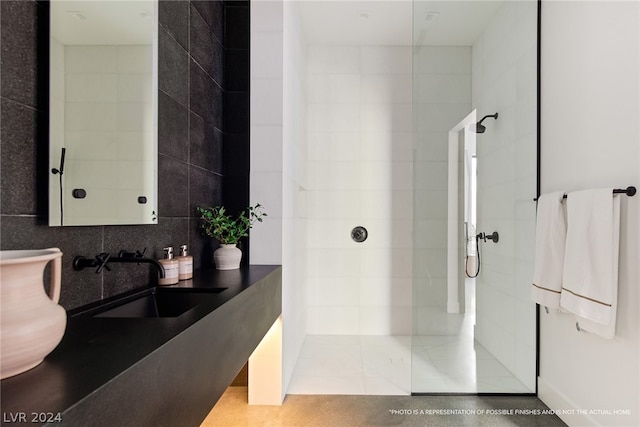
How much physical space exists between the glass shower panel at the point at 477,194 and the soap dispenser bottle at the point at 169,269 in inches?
58.4

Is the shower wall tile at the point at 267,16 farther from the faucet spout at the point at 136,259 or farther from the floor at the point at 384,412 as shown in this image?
the floor at the point at 384,412

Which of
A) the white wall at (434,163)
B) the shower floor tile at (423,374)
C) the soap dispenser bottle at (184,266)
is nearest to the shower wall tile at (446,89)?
the white wall at (434,163)

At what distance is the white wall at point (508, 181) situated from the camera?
225 centimetres

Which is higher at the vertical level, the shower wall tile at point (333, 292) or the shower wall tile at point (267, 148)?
the shower wall tile at point (267, 148)

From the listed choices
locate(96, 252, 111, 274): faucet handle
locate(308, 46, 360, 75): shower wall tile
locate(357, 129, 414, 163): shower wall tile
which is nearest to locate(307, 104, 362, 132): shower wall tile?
locate(357, 129, 414, 163): shower wall tile

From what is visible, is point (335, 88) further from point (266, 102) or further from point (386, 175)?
point (266, 102)

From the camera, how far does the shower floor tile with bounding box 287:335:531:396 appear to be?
2293 millimetres

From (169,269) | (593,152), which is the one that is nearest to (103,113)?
(169,269)

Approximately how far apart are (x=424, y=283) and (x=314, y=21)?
2337 mm

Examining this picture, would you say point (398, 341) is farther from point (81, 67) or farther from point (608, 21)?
point (81, 67)

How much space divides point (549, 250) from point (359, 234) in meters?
1.77

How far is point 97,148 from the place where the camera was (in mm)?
1251

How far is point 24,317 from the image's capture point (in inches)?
23.9

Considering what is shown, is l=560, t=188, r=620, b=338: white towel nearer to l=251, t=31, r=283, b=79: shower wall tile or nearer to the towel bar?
the towel bar
